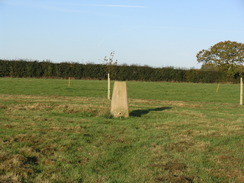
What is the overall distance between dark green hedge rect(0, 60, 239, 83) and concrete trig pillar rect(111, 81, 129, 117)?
31.3m

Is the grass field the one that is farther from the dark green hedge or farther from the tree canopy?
the tree canopy

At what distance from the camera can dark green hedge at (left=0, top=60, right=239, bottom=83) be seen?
1615 inches

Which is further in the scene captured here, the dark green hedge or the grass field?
the dark green hedge

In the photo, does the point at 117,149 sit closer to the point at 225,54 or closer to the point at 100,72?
the point at 100,72

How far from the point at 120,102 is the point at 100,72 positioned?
1347 inches

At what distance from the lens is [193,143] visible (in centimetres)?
710

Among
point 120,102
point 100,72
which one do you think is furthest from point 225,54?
point 120,102

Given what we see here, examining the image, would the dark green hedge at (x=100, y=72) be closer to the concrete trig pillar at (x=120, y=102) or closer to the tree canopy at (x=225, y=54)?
the tree canopy at (x=225, y=54)

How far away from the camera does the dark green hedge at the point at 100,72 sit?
4103 cm

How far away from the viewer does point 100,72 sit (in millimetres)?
44688

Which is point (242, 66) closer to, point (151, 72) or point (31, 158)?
point (151, 72)

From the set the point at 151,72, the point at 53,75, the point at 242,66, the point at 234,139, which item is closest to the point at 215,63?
the point at 242,66

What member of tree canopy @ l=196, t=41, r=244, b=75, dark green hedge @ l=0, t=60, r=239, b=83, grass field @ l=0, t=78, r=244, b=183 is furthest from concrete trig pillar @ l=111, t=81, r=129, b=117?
tree canopy @ l=196, t=41, r=244, b=75

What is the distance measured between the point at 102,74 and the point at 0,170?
40.3m
